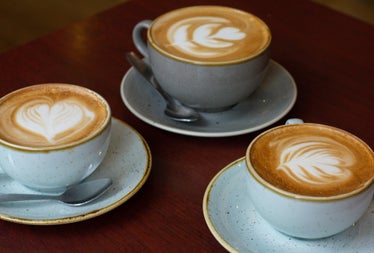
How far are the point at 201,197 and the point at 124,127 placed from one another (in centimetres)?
15

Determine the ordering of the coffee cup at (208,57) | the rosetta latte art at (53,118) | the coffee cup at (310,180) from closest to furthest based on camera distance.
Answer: the coffee cup at (310,180) → the rosetta latte art at (53,118) → the coffee cup at (208,57)

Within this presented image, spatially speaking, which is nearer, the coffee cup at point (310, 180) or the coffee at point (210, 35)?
the coffee cup at point (310, 180)

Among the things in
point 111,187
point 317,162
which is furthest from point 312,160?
point 111,187

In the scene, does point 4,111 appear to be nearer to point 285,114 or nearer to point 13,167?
point 13,167

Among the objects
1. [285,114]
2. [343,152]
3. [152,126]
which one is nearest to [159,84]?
[152,126]

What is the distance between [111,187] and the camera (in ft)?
2.27

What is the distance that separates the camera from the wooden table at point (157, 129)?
65 cm

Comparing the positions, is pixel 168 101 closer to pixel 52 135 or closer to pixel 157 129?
pixel 157 129

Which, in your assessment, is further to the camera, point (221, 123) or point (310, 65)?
point (310, 65)

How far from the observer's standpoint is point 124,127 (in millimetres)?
787

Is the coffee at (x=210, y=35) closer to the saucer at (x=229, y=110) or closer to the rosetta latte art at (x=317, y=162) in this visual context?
the saucer at (x=229, y=110)

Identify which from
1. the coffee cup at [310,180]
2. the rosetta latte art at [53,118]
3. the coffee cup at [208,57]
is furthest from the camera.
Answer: the coffee cup at [208,57]

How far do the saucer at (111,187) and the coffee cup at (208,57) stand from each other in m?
0.10

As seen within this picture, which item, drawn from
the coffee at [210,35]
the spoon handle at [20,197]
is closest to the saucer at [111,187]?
the spoon handle at [20,197]
